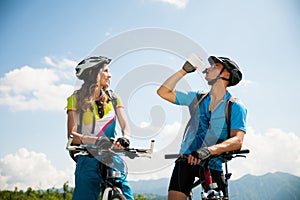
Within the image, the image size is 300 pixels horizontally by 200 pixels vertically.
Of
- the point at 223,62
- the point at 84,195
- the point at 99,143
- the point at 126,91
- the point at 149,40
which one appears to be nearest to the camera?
the point at 99,143

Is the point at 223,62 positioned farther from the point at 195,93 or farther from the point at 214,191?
the point at 214,191

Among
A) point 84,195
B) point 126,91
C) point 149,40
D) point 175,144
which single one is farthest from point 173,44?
point 84,195

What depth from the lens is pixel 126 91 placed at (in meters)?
4.47

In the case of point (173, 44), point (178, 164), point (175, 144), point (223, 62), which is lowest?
point (178, 164)

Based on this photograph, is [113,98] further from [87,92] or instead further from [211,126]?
[211,126]

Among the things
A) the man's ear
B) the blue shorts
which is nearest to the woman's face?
the blue shorts

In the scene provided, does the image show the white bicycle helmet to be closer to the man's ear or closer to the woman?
the woman

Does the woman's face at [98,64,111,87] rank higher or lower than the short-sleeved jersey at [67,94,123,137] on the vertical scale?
higher

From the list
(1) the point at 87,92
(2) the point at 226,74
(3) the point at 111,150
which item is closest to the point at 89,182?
(3) the point at 111,150

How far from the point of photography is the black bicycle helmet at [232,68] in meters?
3.89

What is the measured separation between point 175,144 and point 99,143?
117cm

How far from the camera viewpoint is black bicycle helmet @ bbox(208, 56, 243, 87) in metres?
3.89

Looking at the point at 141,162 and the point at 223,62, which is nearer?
the point at 141,162

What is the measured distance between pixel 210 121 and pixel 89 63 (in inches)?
60.8
